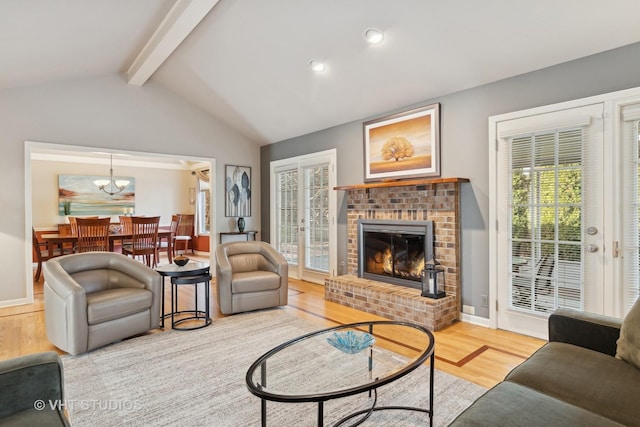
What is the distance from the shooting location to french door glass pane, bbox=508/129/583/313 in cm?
301

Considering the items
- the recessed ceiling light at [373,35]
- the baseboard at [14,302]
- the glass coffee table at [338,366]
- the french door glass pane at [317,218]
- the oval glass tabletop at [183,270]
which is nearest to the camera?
the glass coffee table at [338,366]

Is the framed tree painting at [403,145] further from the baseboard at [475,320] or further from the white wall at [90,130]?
the white wall at [90,130]

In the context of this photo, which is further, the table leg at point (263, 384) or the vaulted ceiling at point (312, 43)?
the vaulted ceiling at point (312, 43)

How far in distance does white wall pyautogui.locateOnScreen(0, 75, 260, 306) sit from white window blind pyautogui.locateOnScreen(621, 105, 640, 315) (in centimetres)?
537

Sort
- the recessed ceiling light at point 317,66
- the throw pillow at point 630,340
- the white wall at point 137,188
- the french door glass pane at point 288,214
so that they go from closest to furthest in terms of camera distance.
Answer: the throw pillow at point 630,340 < the recessed ceiling light at point 317,66 < the french door glass pane at point 288,214 < the white wall at point 137,188

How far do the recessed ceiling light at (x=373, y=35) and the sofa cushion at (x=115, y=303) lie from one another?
125 inches

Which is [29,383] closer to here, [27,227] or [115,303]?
[115,303]

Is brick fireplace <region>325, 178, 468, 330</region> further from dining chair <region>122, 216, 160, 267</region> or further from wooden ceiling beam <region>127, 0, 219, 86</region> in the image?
dining chair <region>122, 216, 160, 267</region>

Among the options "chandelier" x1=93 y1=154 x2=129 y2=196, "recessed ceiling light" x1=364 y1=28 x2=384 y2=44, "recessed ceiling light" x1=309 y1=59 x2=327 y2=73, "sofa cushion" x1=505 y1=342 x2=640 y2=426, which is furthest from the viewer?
"chandelier" x1=93 y1=154 x2=129 y2=196

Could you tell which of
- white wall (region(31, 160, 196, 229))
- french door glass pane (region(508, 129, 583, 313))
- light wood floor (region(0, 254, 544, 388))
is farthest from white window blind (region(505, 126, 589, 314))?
white wall (region(31, 160, 196, 229))

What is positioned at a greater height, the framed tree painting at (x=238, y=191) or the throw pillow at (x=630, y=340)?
the framed tree painting at (x=238, y=191)

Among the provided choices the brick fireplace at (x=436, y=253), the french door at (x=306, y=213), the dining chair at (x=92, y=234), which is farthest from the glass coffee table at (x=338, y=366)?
the dining chair at (x=92, y=234)

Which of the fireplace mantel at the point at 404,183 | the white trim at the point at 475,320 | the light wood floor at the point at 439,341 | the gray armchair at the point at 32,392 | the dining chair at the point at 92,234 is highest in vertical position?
the fireplace mantel at the point at 404,183

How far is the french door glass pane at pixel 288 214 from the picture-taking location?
237 inches
